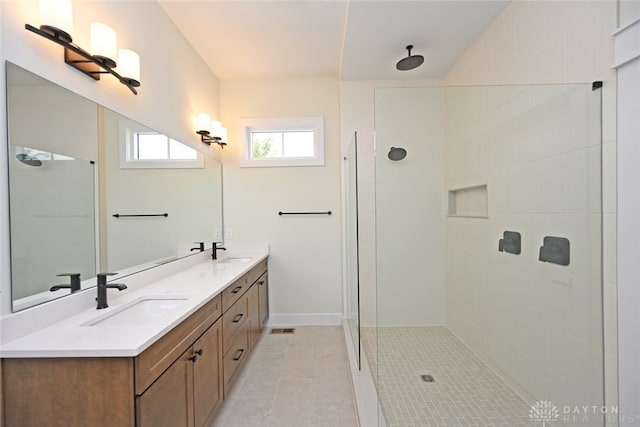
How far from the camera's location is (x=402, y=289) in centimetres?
214

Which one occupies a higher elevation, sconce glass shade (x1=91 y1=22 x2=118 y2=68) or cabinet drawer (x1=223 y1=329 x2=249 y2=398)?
sconce glass shade (x1=91 y1=22 x2=118 y2=68)

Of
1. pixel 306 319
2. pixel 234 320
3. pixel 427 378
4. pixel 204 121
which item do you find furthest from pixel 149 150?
pixel 427 378

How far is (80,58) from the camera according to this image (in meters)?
1.41

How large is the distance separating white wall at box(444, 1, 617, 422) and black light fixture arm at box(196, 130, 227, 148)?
251 centimetres

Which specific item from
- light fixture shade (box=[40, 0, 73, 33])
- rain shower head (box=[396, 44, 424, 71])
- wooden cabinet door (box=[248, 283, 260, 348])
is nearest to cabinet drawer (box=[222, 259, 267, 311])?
wooden cabinet door (box=[248, 283, 260, 348])

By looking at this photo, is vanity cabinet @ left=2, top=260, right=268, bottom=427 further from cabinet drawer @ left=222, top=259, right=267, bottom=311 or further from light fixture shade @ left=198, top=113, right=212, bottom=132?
light fixture shade @ left=198, top=113, right=212, bottom=132

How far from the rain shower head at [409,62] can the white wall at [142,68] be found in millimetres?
1943

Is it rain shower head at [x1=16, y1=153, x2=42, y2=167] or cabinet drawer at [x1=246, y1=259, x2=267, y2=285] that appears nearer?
rain shower head at [x1=16, y1=153, x2=42, y2=167]

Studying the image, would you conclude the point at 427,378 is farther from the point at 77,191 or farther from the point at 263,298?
the point at 77,191

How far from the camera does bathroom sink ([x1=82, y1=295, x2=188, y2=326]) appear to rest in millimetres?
1388

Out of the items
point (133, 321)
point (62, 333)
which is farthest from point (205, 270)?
point (62, 333)

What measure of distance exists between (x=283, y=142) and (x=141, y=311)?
236 cm

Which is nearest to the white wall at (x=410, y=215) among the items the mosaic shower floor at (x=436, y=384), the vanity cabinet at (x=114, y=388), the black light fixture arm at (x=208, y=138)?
the mosaic shower floor at (x=436, y=384)

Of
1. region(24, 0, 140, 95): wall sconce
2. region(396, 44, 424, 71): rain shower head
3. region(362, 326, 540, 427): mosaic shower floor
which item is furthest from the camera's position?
region(396, 44, 424, 71): rain shower head
